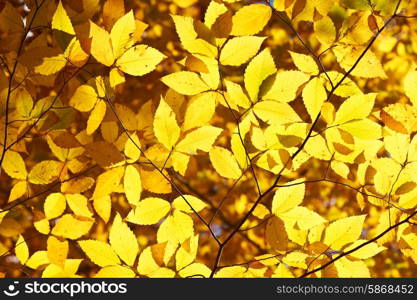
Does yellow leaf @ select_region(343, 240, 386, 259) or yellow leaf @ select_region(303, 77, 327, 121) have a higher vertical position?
yellow leaf @ select_region(303, 77, 327, 121)

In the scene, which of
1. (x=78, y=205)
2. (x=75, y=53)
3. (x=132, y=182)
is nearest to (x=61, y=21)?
(x=75, y=53)

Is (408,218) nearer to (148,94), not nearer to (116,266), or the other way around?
(116,266)

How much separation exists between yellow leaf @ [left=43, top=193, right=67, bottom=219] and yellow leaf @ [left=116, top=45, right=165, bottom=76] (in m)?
0.49

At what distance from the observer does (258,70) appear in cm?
106

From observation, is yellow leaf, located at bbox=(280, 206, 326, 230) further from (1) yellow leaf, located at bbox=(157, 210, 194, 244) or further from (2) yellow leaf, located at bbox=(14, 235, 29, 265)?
(2) yellow leaf, located at bbox=(14, 235, 29, 265)

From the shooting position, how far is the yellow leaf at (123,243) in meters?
1.19

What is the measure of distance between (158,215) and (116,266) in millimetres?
172

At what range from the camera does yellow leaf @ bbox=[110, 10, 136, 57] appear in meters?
1.13

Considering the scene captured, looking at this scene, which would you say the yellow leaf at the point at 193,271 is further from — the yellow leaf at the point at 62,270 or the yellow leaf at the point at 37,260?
the yellow leaf at the point at 37,260

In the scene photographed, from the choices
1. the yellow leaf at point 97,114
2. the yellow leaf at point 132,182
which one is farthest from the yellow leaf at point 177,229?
the yellow leaf at point 97,114

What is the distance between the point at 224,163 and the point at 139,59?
34cm

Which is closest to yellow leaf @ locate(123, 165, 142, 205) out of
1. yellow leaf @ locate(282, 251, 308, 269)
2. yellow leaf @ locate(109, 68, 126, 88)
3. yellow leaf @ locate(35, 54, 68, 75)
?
yellow leaf @ locate(109, 68, 126, 88)

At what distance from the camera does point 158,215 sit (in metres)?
1.22

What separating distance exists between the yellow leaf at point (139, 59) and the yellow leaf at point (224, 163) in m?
0.27
